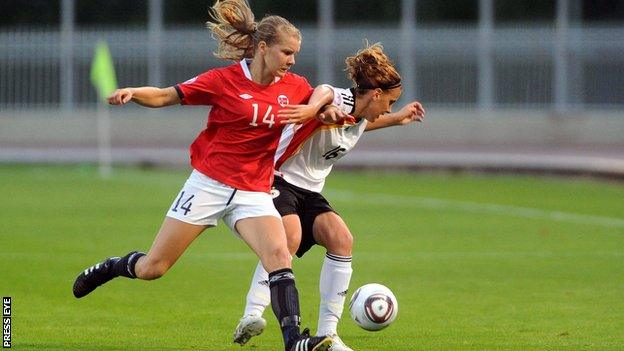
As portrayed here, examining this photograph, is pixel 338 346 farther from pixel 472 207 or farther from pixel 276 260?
pixel 472 207

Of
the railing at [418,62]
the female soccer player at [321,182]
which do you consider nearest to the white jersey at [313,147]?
the female soccer player at [321,182]

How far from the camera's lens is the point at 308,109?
→ 915 cm

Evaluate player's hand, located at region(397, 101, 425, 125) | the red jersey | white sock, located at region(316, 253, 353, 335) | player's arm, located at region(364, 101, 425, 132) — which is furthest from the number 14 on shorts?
player's hand, located at region(397, 101, 425, 125)

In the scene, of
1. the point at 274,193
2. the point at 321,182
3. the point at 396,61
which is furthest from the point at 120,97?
the point at 396,61

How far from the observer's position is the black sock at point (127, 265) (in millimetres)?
9578

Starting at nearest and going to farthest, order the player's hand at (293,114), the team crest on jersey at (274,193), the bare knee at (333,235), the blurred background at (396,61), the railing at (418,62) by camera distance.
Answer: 1. the player's hand at (293,114)
2. the bare knee at (333,235)
3. the team crest on jersey at (274,193)
4. the railing at (418,62)
5. the blurred background at (396,61)

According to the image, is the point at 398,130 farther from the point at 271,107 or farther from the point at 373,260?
the point at 271,107

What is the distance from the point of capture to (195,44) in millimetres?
42688

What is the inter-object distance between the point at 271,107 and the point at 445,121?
3370 centimetres

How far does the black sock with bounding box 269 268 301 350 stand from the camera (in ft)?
28.8

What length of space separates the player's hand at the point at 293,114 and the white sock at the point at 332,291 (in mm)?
1135

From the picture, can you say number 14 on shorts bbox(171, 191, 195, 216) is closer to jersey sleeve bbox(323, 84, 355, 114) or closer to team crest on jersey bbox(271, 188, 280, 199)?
team crest on jersey bbox(271, 188, 280, 199)

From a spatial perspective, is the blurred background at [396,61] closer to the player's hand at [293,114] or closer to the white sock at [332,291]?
the white sock at [332,291]

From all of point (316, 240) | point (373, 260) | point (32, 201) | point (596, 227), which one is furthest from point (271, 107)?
point (32, 201)
